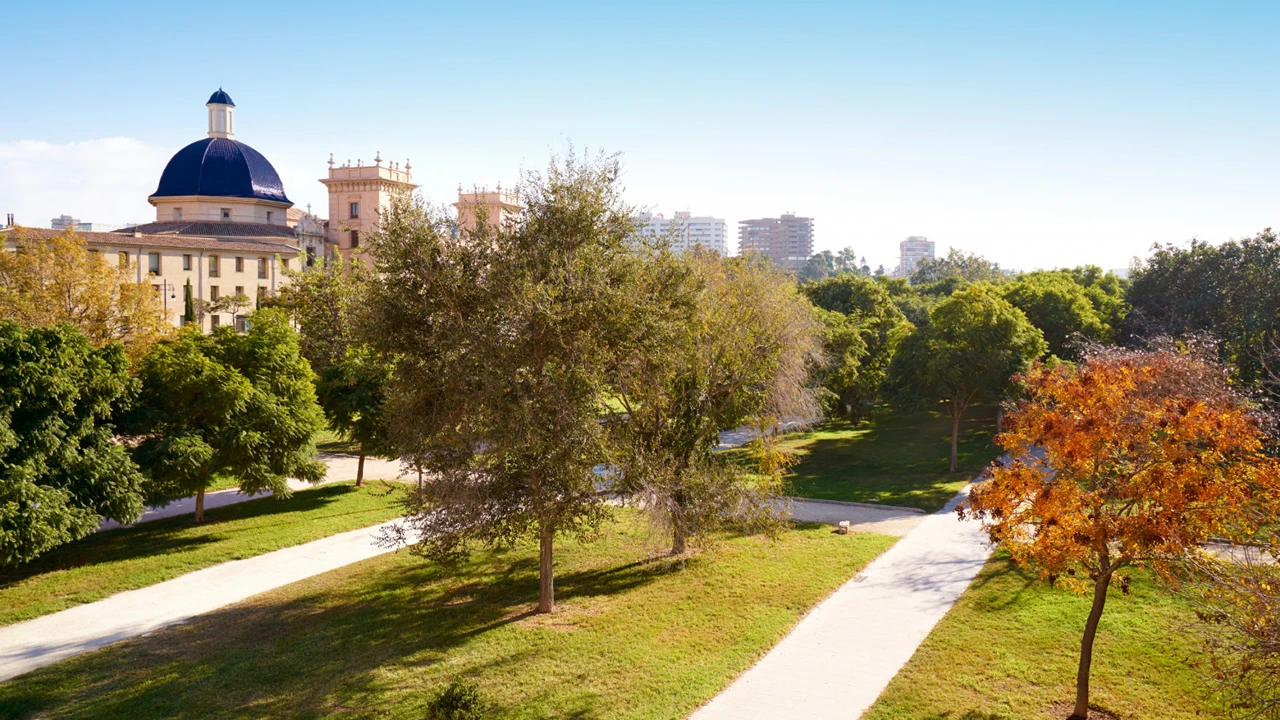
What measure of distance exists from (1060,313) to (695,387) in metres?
25.9

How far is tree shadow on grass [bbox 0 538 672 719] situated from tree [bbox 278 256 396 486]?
10.5ft

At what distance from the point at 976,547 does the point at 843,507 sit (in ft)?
16.6

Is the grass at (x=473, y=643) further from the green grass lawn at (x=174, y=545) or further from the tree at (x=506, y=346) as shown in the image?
the green grass lawn at (x=174, y=545)

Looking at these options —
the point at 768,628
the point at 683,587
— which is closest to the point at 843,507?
the point at 683,587

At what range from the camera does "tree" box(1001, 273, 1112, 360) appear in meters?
35.9

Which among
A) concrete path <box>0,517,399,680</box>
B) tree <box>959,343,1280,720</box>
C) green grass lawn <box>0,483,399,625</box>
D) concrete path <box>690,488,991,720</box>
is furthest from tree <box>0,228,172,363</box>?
tree <box>959,343,1280,720</box>

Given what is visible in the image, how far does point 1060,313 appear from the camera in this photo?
3719 cm

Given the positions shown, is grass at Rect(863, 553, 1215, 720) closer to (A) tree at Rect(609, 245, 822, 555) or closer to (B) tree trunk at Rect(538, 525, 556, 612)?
(A) tree at Rect(609, 245, 822, 555)

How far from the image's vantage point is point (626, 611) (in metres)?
15.6

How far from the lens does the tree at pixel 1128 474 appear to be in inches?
383

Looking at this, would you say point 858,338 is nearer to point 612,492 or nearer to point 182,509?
point 612,492

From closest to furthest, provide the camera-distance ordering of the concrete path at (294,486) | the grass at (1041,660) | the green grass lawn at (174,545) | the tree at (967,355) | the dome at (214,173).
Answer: the grass at (1041,660) < the green grass lawn at (174,545) < the concrete path at (294,486) < the tree at (967,355) < the dome at (214,173)

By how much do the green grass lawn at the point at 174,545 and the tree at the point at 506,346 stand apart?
257cm

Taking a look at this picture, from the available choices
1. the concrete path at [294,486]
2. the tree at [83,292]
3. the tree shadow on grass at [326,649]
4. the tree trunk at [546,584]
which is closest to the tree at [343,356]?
the concrete path at [294,486]
